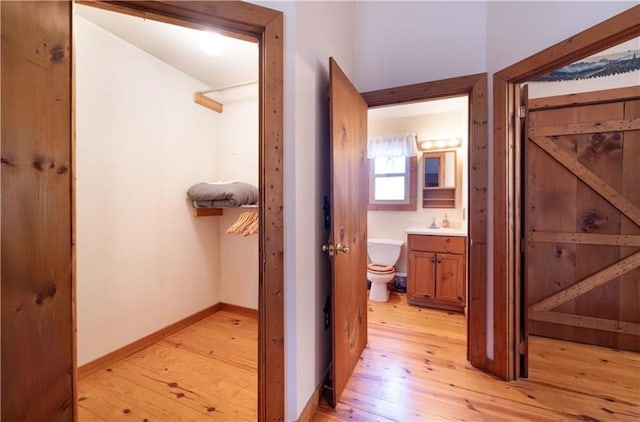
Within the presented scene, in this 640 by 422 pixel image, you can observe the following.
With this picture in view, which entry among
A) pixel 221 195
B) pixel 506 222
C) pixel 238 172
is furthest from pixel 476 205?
pixel 238 172

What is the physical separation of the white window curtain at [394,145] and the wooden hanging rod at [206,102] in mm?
2129

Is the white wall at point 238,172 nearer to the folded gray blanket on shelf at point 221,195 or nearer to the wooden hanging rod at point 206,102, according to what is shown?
the wooden hanging rod at point 206,102

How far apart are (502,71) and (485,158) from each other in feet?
1.87

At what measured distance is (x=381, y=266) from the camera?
3.34 meters

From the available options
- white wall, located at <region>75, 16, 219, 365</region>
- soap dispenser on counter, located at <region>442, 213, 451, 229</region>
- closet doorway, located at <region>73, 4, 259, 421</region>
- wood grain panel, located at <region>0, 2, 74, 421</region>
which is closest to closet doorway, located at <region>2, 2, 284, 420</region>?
wood grain panel, located at <region>0, 2, 74, 421</region>

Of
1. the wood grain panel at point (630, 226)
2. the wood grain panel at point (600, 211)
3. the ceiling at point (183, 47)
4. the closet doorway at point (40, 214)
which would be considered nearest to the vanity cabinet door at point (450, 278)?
the wood grain panel at point (600, 211)

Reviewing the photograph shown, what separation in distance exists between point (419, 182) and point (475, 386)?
251 centimetres

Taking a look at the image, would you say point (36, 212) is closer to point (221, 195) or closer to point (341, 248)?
point (341, 248)

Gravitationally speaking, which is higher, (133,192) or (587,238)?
(133,192)

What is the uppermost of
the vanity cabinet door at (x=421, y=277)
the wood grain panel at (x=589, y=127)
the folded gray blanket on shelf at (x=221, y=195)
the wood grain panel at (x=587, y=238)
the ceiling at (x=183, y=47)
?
the ceiling at (x=183, y=47)

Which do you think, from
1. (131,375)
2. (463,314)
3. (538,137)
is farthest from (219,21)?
(463,314)

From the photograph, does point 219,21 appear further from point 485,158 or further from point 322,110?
point 485,158

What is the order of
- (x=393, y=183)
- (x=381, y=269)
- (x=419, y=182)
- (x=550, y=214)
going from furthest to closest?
1. (x=393, y=183)
2. (x=419, y=182)
3. (x=381, y=269)
4. (x=550, y=214)

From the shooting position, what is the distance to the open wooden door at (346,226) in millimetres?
1527
